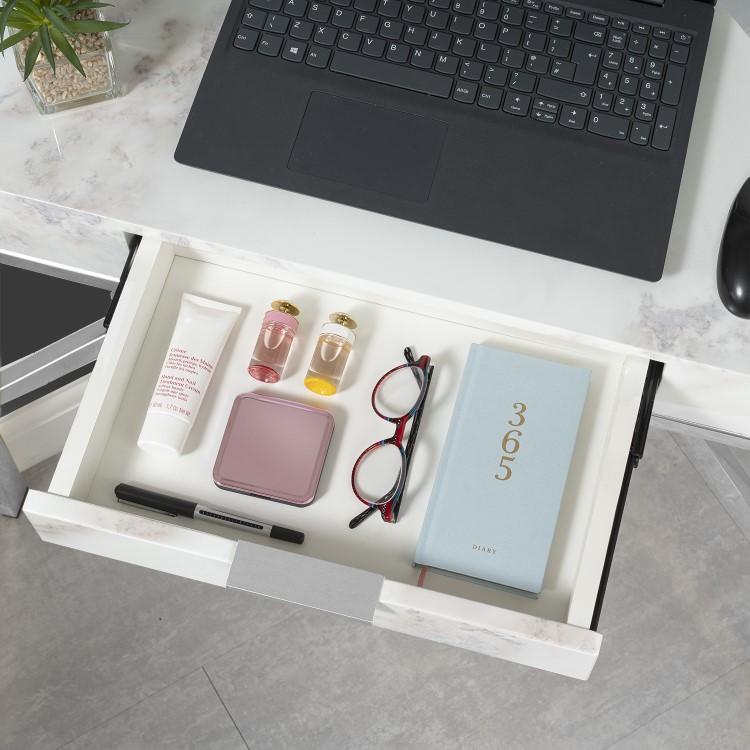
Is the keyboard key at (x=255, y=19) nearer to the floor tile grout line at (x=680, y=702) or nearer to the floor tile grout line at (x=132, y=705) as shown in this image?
the floor tile grout line at (x=132, y=705)

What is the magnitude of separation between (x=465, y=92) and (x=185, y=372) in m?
0.31

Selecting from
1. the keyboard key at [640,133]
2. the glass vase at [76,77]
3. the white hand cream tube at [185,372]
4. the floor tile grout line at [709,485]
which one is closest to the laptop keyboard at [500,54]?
the keyboard key at [640,133]

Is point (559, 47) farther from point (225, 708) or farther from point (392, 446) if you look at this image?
point (225, 708)

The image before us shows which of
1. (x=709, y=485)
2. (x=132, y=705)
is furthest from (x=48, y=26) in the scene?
(x=709, y=485)

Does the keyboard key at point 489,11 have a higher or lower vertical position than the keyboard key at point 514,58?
higher

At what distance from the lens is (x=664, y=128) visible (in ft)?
2.15

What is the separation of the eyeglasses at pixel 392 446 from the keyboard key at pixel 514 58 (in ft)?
0.78

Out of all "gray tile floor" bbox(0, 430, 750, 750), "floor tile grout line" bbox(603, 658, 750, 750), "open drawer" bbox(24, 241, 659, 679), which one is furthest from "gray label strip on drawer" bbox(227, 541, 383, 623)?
"floor tile grout line" bbox(603, 658, 750, 750)

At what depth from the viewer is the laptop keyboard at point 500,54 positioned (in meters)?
0.66

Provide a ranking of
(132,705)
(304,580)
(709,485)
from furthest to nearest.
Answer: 1. (709,485)
2. (132,705)
3. (304,580)

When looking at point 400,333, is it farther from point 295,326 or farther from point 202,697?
point 202,697

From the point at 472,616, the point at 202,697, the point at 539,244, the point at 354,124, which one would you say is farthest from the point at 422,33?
the point at 202,697

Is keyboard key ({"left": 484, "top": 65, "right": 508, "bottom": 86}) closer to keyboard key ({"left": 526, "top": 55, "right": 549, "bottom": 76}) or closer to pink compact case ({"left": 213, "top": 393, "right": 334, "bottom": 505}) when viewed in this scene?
keyboard key ({"left": 526, "top": 55, "right": 549, "bottom": 76})

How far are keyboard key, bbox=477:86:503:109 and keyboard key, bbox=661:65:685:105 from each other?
0.42 ft
